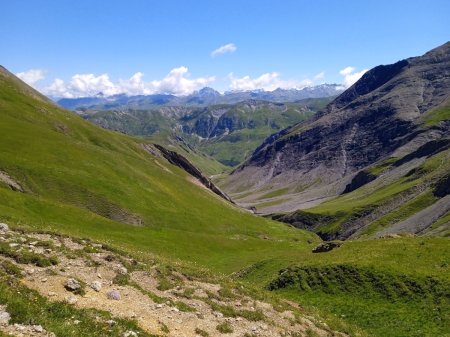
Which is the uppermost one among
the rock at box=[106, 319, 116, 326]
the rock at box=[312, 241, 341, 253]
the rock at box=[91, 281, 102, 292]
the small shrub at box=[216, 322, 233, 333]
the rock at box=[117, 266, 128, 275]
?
the rock at box=[91, 281, 102, 292]

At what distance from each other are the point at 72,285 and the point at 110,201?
5829cm

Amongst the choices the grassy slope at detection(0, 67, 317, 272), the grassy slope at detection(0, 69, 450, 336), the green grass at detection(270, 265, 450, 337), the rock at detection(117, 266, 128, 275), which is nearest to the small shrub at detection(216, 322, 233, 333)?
the rock at detection(117, 266, 128, 275)

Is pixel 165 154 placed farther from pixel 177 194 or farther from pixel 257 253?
pixel 257 253

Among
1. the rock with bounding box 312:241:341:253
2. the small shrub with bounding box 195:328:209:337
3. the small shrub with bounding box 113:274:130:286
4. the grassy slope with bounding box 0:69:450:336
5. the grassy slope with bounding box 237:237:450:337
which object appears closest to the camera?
the small shrub with bounding box 195:328:209:337

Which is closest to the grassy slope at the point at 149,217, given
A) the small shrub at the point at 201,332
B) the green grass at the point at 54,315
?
the small shrub at the point at 201,332

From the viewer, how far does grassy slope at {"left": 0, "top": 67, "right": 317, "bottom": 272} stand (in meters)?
61.0

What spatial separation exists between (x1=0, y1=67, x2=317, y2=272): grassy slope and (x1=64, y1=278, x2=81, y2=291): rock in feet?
89.9

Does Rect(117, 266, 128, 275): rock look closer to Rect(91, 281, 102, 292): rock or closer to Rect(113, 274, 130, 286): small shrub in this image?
Rect(113, 274, 130, 286): small shrub

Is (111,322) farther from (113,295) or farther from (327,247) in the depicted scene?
(327,247)

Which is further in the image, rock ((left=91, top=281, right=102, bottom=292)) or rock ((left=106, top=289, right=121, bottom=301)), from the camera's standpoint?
rock ((left=91, top=281, right=102, bottom=292))

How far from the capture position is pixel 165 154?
182 meters

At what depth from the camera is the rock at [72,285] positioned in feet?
72.0

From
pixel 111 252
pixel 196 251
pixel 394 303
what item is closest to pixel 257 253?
pixel 196 251

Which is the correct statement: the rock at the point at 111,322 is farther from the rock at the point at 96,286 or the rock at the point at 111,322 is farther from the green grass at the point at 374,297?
the green grass at the point at 374,297
